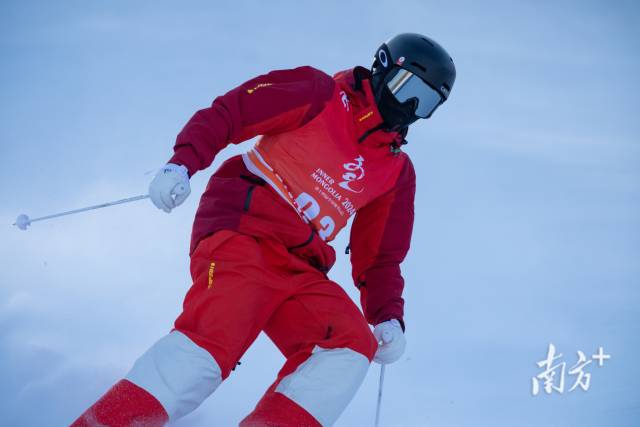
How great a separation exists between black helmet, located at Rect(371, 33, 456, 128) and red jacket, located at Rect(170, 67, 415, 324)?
3.4 inches

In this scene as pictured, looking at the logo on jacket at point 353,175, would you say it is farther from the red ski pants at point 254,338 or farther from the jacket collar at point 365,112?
the red ski pants at point 254,338

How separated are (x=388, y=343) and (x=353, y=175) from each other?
973 millimetres

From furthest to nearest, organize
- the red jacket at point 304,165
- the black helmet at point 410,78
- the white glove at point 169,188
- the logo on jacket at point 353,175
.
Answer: the black helmet at point 410,78 → the logo on jacket at point 353,175 → the red jacket at point 304,165 → the white glove at point 169,188

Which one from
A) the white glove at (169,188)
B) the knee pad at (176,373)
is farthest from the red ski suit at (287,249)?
the white glove at (169,188)

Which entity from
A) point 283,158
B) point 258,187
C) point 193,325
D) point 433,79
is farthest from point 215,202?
point 433,79

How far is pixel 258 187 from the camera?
318cm

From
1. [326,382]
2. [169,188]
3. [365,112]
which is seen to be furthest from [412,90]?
[326,382]

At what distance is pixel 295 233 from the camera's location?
3.14 metres

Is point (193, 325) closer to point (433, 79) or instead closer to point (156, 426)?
point (156, 426)

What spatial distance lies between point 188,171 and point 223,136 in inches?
12.8

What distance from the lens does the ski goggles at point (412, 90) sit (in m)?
3.49

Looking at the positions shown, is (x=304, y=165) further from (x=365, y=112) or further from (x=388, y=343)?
(x=388, y=343)

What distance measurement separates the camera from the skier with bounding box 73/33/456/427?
8.23ft

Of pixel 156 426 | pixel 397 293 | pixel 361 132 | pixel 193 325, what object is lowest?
pixel 156 426
